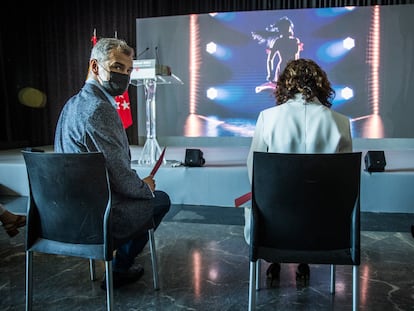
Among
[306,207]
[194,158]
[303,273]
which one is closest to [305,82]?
[306,207]

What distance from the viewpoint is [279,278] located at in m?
1.87

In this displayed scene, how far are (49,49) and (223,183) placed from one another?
186 inches

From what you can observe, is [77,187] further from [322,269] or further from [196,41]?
[196,41]

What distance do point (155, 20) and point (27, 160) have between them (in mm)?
4697

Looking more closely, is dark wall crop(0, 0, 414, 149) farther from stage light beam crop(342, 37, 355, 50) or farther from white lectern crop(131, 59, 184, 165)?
white lectern crop(131, 59, 184, 165)

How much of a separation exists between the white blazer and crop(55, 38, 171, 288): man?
0.58 m

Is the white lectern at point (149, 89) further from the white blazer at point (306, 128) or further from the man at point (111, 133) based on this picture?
the white blazer at point (306, 128)

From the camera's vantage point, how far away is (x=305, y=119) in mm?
1605

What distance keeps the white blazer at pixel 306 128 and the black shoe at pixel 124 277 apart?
34.9 inches

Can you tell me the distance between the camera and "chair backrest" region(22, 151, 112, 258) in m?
1.28

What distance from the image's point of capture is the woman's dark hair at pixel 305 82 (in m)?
1.62

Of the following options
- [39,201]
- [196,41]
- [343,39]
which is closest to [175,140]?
[196,41]

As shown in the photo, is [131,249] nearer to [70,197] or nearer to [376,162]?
[70,197]

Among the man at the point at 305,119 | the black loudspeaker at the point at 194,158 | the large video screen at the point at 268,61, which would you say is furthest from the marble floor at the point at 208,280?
the large video screen at the point at 268,61
